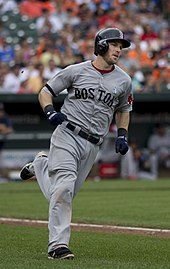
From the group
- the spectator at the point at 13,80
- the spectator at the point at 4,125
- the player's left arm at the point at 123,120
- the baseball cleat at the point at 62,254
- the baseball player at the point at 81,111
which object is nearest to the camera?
the baseball cleat at the point at 62,254

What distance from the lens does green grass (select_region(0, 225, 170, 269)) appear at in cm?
637

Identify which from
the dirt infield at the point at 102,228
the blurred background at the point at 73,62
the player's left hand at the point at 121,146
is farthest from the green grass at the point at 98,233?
the blurred background at the point at 73,62

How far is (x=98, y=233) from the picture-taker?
30.0 ft

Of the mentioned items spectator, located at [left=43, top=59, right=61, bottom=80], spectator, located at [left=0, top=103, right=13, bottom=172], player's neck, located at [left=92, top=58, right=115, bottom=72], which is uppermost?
player's neck, located at [left=92, top=58, right=115, bottom=72]

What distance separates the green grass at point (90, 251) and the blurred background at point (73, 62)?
1083 centimetres

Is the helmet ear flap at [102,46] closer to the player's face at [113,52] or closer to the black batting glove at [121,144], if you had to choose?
the player's face at [113,52]

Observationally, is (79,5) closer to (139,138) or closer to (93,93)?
(139,138)

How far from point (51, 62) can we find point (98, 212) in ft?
27.3

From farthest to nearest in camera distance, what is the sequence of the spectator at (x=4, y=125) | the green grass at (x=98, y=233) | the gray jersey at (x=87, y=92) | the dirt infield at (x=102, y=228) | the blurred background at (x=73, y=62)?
the blurred background at (x=73, y=62) → the spectator at (x=4, y=125) → the dirt infield at (x=102, y=228) → the gray jersey at (x=87, y=92) → the green grass at (x=98, y=233)

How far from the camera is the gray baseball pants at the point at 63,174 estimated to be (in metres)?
6.95

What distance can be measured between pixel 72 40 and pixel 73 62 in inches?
55.8

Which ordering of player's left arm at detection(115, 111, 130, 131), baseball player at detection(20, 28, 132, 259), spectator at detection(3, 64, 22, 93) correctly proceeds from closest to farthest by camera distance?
baseball player at detection(20, 28, 132, 259) < player's left arm at detection(115, 111, 130, 131) < spectator at detection(3, 64, 22, 93)

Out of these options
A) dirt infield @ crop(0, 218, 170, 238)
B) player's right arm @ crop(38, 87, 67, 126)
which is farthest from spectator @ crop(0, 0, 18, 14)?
player's right arm @ crop(38, 87, 67, 126)

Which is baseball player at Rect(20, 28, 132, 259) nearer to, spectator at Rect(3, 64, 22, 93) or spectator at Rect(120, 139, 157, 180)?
spectator at Rect(3, 64, 22, 93)
